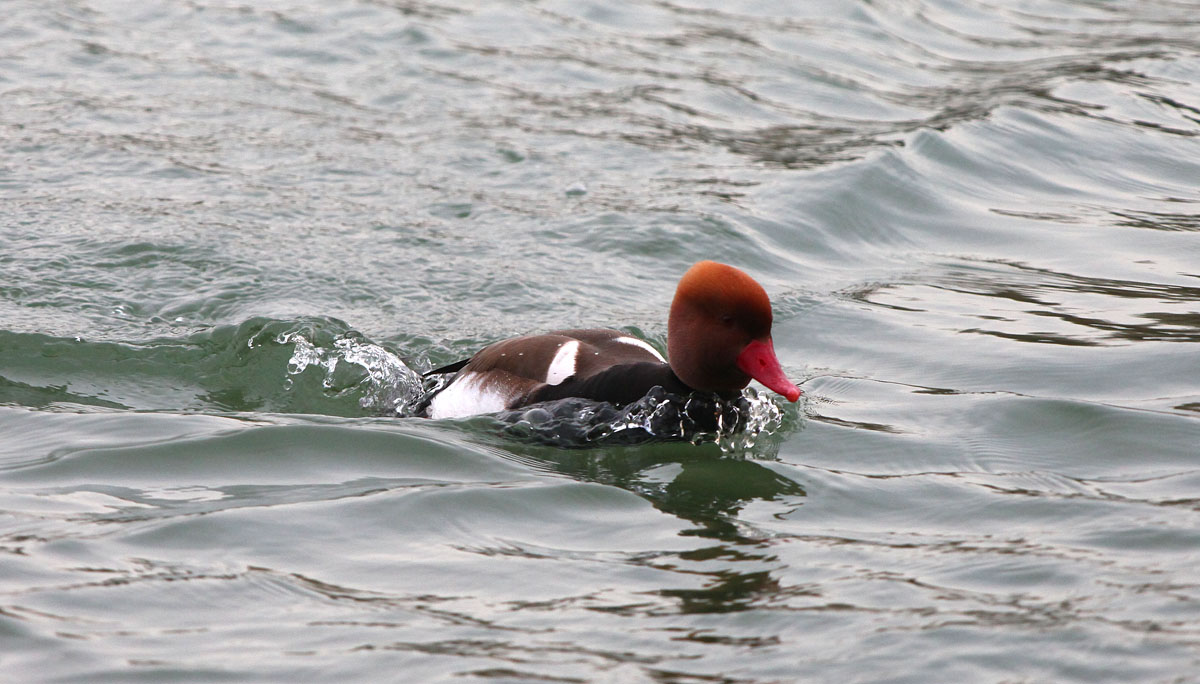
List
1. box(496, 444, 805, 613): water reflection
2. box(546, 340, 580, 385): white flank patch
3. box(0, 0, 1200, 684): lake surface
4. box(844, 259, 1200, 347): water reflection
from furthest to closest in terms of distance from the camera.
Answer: box(844, 259, 1200, 347): water reflection → box(546, 340, 580, 385): white flank patch → box(496, 444, 805, 613): water reflection → box(0, 0, 1200, 684): lake surface

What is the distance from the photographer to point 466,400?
21.9 feet

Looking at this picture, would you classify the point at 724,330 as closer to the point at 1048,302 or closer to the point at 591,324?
the point at 591,324

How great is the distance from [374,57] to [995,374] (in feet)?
26.4

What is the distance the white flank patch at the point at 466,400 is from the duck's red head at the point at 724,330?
1.02m

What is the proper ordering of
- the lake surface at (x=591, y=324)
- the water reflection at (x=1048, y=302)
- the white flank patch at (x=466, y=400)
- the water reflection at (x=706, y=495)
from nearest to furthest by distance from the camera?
1. the lake surface at (x=591, y=324)
2. the water reflection at (x=706, y=495)
3. the white flank patch at (x=466, y=400)
4. the water reflection at (x=1048, y=302)

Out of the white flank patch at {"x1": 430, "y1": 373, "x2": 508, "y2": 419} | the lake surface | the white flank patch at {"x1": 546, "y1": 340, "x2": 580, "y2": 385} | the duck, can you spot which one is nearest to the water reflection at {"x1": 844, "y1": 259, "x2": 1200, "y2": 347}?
the lake surface

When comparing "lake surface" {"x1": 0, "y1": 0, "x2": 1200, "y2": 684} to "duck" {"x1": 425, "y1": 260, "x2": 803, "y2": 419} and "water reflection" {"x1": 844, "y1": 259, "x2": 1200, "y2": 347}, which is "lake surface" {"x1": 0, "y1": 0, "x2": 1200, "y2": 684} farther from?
"duck" {"x1": 425, "y1": 260, "x2": 803, "y2": 419}

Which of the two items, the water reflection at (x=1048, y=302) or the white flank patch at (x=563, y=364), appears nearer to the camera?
the white flank patch at (x=563, y=364)

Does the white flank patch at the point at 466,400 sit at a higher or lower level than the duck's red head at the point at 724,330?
lower

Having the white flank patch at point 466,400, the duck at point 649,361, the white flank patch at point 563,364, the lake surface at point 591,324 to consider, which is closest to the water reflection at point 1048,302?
the lake surface at point 591,324

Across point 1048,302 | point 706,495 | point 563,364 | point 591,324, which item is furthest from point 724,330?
point 1048,302

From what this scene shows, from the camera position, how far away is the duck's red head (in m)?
5.79

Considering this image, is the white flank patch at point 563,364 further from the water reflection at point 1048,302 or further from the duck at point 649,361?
the water reflection at point 1048,302

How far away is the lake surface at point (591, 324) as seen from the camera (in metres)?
4.41
